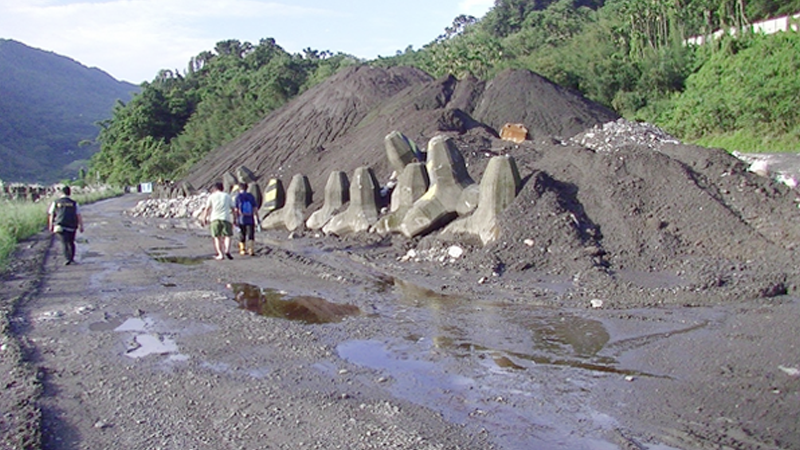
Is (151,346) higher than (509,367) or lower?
higher

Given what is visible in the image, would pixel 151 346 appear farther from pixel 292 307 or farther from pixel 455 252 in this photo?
pixel 455 252

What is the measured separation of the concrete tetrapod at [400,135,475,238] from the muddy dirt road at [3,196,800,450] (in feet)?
14.6

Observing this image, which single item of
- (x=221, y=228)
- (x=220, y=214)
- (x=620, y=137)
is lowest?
(x=221, y=228)

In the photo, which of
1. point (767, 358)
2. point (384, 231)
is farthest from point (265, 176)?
point (767, 358)

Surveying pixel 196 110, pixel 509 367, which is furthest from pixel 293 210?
pixel 196 110

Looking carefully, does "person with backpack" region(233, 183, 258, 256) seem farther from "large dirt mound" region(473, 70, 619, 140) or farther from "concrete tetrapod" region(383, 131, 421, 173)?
"large dirt mound" region(473, 70, 619, 140)

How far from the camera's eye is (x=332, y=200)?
21516 millimetres

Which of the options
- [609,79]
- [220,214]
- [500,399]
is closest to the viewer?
[500,399]

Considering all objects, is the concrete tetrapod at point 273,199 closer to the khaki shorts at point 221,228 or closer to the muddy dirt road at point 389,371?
the khaki shorts at point 221,228

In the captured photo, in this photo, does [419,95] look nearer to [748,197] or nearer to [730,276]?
[748,197]

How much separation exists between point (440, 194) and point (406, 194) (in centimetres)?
169

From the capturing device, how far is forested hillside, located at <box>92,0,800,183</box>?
1543 inches

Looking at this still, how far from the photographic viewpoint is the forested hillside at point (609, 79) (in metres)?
39.2

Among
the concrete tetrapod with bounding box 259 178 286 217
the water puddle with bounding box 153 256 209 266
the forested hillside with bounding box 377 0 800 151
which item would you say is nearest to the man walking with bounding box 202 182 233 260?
the water puddle with bounding box 153 256 209 266
